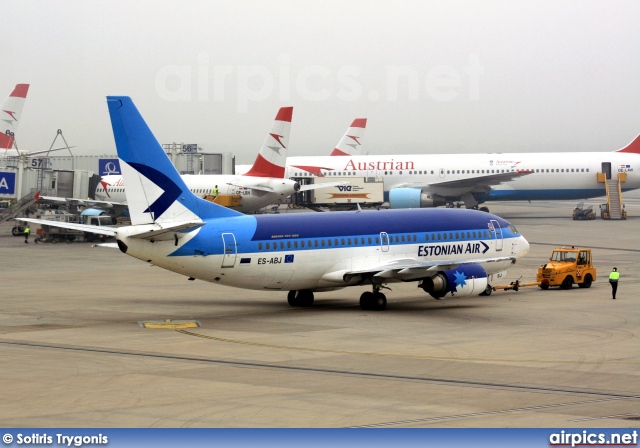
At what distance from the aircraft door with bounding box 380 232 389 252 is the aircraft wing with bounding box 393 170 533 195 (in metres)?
51.3

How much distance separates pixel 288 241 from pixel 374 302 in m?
4.21

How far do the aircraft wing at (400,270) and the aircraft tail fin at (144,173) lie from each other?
6400 millimetres

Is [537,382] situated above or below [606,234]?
below

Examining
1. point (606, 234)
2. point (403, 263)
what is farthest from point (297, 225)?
point (606, 234)

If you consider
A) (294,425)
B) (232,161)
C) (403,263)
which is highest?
(232,161)

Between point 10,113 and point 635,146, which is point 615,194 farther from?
point 10,113

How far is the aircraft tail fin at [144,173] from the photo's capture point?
111ft

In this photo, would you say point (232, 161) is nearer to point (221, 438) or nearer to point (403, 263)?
point (403, 263)

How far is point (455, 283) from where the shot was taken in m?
37.9

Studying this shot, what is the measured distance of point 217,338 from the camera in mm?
30844

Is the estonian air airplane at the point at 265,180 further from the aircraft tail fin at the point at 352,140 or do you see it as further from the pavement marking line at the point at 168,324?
the pavement marking line at the point at 168,324

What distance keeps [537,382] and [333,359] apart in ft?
19.9

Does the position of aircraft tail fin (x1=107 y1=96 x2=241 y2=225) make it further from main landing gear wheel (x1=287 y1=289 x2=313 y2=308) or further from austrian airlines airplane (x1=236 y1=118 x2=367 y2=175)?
austrian airlines airplane (x1=236 y1=118 x2=367 y2=175)

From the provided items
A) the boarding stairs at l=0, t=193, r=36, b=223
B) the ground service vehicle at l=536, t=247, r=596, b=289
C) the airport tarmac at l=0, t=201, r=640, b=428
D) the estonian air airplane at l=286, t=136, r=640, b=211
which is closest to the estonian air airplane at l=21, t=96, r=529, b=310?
the airport tarmac at l=0, t=201, r=640, b=428
